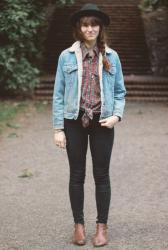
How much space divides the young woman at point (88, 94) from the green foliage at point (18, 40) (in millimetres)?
6930

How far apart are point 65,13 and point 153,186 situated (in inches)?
508

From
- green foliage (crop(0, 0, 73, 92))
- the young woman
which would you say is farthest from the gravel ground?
green foliage (crop(0, 0, 73, 92))

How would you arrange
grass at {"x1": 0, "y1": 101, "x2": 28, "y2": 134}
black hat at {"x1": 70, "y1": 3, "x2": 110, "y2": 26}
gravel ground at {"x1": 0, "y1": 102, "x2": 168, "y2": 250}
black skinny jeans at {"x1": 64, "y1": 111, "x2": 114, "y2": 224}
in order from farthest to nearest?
grass at {"x1": 0, "y1": 101, "x2": 28, "y2": 134} < gravel ground at {"x1": 0, "y1": 102, "x2": 168, "y2": 250} < black skinny jeans at {"x1": 64, "y1": 111, "x2": 114, "y2": 224} < black hat at {"x1": 70, "y1": 3, "x2": 110, "y2": 26}

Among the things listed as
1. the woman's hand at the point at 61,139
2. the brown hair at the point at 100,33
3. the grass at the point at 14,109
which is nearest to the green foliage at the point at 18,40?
the grass at the point at 14,109

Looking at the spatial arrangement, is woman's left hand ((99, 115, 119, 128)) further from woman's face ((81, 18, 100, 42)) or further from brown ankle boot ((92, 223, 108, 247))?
brown ankle boot ((92, 223, 108, 247))

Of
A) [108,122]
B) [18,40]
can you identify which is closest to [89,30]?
[108,122]

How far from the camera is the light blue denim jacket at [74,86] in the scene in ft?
13.0

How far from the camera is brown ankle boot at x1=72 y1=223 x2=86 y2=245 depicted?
4247 millimetres

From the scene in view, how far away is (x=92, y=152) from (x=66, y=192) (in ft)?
5.96

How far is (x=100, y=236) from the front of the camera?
4246 millimetres

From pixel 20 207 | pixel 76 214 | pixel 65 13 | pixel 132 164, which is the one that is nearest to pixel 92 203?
Result: pixel 20 207

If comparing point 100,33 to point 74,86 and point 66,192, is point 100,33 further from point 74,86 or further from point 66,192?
point 66,192

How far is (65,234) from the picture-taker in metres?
4.53

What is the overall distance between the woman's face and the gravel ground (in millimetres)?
1612
